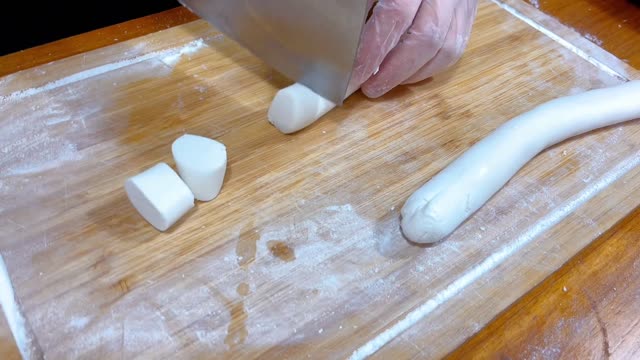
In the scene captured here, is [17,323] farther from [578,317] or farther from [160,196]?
[578,317]

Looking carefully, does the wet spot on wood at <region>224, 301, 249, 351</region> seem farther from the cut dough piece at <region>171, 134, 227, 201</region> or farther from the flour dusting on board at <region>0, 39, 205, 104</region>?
the flour dusting on board at <region>0, 39, 205, 104</region>

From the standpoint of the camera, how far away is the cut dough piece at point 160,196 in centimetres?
97

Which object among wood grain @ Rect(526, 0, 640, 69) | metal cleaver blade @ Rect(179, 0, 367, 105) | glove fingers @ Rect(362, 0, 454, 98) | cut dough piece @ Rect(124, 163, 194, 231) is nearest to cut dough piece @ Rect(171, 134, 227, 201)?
cut dough piece @ Rect(124, 163, 194, 231)

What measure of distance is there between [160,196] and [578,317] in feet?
2.58

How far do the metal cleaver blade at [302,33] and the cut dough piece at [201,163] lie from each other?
11.1 inches

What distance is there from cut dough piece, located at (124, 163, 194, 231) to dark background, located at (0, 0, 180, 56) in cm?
62

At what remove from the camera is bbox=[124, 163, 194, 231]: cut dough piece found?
0.97 meters

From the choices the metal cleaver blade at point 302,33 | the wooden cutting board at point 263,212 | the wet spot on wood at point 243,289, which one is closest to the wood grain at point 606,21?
the wooden cutting board at point 263,212

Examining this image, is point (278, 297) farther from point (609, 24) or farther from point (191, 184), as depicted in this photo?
point (609, 24)

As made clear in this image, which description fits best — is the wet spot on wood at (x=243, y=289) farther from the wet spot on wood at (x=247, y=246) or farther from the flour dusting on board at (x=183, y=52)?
the flour dusting on board at (x=183, y=52)

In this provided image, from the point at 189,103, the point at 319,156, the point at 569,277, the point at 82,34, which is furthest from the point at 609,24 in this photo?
the point at 82,34

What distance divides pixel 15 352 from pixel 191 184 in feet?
1.28

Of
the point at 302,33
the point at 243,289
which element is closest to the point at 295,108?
the point at 302,33

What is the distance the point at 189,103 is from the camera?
121 centimetres
